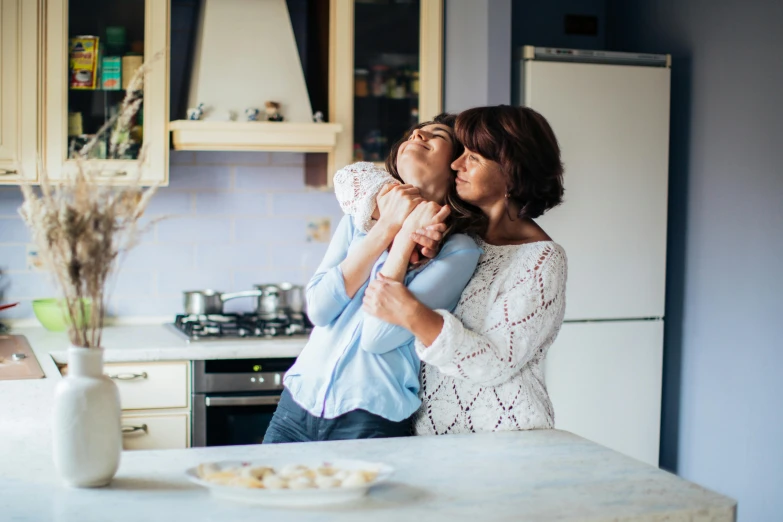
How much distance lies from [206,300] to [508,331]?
2159mm

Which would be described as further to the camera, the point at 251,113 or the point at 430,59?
the point at 430,59

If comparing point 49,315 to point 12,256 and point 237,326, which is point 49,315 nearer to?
point 12,256

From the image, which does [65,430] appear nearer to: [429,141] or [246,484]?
[246,484]

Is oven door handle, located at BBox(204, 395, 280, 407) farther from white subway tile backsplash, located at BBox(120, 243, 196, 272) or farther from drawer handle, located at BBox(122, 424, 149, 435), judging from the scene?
white subway tile backsplash, located at BBox(120, 243, 196, 272)

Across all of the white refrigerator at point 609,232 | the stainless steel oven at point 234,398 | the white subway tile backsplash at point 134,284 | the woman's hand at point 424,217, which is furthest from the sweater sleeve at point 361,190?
the white subway tile backsplash at point 134,284

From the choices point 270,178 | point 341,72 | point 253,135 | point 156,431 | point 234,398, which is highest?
point 341,72

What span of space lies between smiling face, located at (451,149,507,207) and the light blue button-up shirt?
0.11 meters

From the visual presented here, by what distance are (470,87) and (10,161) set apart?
174 centimetres

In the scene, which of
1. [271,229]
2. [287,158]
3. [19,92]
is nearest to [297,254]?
[271,229]

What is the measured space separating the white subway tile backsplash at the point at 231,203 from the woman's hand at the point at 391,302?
215 centimetres

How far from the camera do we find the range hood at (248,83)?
10.9ft

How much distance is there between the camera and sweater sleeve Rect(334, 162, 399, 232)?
6.09ft

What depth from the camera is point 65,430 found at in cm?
130

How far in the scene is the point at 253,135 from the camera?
11.0 ft
